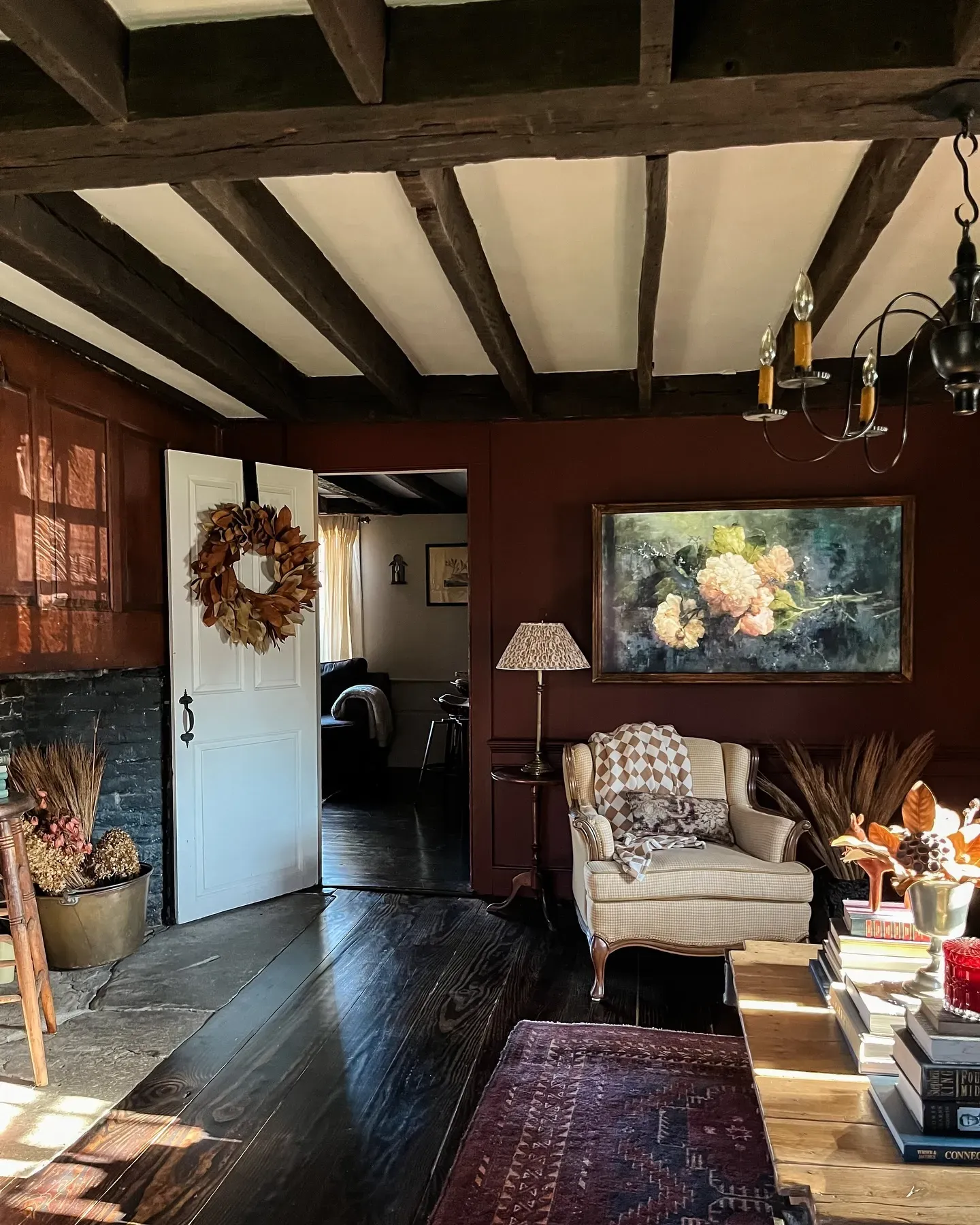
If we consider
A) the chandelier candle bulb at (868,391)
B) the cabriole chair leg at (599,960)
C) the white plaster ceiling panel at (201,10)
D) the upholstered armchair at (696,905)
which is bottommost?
the cabriole chair leg at (599,960)

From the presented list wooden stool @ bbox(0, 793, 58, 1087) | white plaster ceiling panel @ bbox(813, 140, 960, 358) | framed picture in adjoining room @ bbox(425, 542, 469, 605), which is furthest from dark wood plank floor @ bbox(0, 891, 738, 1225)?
framed picture in adjoining room @ bbox(425, 542, 469, 605)

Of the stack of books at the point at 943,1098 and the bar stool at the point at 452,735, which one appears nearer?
the stack of books at the point at 943,1098

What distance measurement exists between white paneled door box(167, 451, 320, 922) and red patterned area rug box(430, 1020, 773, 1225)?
1.83 m

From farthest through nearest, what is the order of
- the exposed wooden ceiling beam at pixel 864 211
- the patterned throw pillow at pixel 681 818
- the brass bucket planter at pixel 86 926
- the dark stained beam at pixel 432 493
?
the dark stained beam at pixel 432 493
the patterned throw pillow at pixel 681 818
the brass bucket planter at pixel 86 926
the exposed wooden ceiling beam at pixel 864 211

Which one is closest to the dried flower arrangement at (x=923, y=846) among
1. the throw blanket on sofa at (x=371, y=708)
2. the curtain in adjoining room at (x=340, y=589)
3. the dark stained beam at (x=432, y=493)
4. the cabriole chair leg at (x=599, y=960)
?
the cabriole chair leg at (x=599, y=960)

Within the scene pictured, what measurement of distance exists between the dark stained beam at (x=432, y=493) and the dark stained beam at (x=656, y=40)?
472 cm

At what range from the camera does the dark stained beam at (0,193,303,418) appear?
2314mm

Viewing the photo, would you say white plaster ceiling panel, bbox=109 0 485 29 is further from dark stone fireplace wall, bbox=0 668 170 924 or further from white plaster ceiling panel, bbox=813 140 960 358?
dark stone fireplace wall, bbox=0 668 170 924

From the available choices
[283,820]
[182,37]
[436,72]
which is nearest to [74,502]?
[283,820]

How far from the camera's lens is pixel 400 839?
5367 millimetres

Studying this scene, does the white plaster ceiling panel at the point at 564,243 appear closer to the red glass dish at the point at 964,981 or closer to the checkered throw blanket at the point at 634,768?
the checkered throw blanket at the point at 634,768

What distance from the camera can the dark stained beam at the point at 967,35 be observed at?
1423 mm

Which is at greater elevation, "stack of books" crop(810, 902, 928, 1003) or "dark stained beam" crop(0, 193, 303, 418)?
"dark stained beam" crop(0, 193, 303, 418)

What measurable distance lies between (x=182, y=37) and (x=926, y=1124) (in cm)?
251
